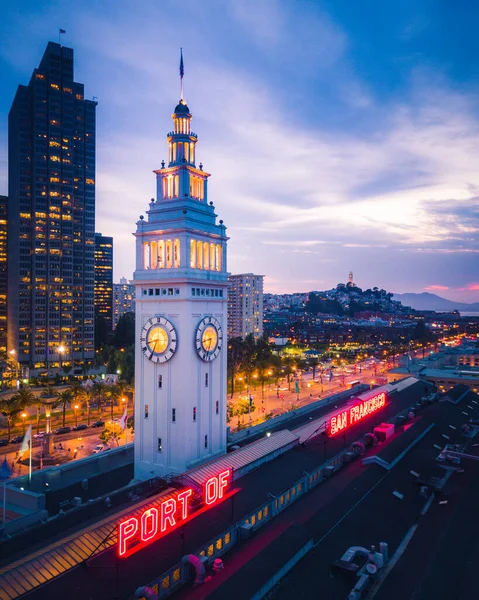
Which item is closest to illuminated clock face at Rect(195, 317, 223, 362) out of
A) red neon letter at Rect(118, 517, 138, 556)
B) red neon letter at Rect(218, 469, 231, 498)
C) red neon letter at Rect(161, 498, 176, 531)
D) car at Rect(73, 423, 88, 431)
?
red neon letter at Rect(218, 469, 231, 498)

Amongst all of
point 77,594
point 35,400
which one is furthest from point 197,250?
point 35,400

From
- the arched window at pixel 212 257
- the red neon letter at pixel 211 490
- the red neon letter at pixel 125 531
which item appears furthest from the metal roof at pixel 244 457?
the arched window at pixel 212 257

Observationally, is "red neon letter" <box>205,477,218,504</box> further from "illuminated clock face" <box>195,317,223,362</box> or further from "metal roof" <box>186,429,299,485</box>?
"illuminated clock face" <box>195,317,223,362</box>

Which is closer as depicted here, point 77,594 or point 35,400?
point 77,594

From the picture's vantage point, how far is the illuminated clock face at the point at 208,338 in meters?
45.0

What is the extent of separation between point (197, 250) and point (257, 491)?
2337 centimetres

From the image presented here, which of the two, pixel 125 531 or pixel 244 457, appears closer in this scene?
pixel 125 531

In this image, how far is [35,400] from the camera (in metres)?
87.6

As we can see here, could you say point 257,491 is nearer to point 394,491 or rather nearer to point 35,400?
point 394,491

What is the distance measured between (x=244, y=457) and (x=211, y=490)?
7688 millimetres

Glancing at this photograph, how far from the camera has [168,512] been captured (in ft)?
100

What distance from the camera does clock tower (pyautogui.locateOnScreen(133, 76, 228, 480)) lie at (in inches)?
1742

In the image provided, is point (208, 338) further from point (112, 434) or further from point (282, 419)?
point (112, 434)

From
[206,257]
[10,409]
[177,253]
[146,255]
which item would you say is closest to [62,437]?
[10,409]
